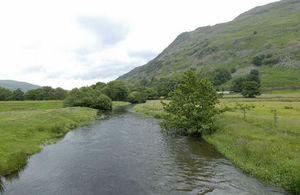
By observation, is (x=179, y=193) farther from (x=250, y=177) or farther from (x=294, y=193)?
(x=294, y=193)

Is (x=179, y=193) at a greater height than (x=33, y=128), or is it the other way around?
(x=33, y=128)

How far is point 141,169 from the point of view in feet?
→ 58.7

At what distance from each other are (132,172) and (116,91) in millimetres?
125744

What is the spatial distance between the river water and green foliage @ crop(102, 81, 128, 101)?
114913 mm

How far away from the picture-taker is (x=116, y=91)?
13988 centimetres

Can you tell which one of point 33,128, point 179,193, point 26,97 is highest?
point 26,97

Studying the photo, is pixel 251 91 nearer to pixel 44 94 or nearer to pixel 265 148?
pixel 265 148

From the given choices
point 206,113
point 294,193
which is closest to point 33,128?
point 206,113

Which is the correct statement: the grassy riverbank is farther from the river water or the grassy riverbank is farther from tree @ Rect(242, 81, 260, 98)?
tree @ Rect(242, 81, 260, 98)

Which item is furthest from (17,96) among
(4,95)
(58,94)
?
(58,94)

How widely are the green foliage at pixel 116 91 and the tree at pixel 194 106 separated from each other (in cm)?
11112

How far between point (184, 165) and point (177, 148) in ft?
18.3

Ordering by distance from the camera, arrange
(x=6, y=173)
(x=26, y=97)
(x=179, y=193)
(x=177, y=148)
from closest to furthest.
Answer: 1. (x=179, y=193)
2. (x=6, y=173)
3. (x=177, y=148)
4. (x=26, y=97)

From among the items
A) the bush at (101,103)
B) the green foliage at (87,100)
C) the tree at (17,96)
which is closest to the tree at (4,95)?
the tree at (17,96)
